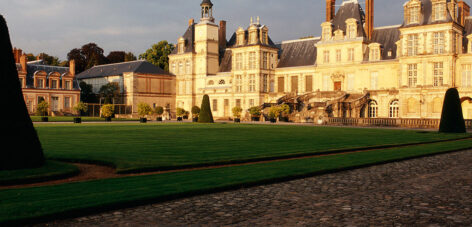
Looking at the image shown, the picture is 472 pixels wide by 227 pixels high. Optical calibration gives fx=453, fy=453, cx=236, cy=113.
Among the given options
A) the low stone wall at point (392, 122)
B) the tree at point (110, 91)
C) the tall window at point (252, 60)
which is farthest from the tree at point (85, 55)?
the low stone wall at point (392, 122)

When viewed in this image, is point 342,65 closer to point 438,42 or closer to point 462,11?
point 438,42

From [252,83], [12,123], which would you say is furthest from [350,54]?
[12,123]

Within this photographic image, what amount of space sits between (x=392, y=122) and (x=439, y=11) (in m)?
13.8

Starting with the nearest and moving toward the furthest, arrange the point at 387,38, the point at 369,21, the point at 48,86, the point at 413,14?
the point at 413,14, the point at 387,38, the point at 369,21, the point at 48,86

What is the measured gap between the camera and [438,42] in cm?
4509

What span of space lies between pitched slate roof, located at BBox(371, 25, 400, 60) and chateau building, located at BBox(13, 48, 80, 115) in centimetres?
4231

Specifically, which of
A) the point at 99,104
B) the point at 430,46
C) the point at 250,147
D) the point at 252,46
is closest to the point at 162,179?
the point at 250,147

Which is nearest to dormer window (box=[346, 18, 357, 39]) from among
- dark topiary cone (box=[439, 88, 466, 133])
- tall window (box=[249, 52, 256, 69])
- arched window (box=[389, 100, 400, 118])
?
arched window (box=[389, 100, 400, 118])

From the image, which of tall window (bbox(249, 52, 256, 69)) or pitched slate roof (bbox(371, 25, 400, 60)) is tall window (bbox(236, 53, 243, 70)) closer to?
tall window (bbox(249, 52, 256, 69))

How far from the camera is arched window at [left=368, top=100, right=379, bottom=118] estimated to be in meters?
49.5

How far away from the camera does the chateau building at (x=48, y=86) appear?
6131cm

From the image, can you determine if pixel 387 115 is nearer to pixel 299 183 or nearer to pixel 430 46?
pixel 430 46

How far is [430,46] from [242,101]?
24.7 metres

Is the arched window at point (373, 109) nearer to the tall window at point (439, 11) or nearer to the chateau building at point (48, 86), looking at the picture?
the tall window at point (439, 11)
